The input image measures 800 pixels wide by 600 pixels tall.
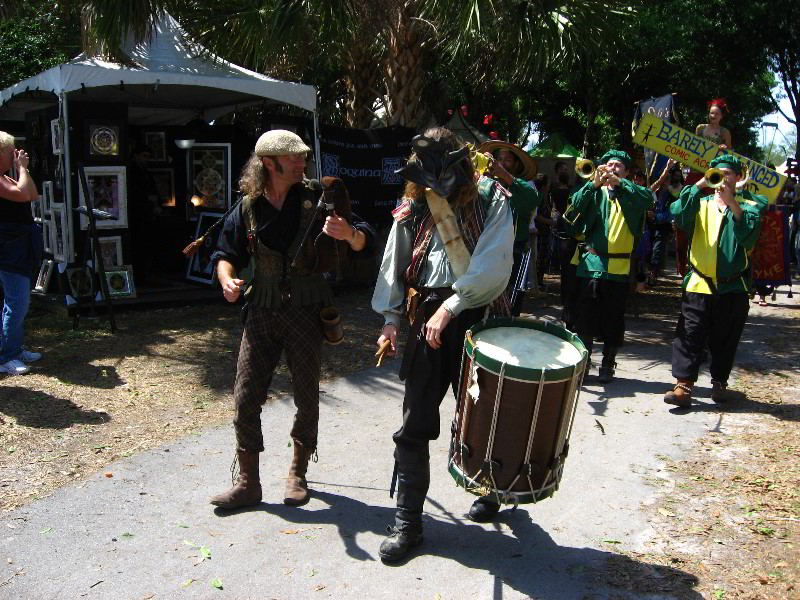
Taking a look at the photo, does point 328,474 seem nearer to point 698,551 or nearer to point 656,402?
point 698,551

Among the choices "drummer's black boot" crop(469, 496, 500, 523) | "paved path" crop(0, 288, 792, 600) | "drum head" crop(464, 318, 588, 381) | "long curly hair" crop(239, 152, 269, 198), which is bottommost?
"paved path" crop(0, 288, 792, 600)

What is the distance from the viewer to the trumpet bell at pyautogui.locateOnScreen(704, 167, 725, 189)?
602 cm

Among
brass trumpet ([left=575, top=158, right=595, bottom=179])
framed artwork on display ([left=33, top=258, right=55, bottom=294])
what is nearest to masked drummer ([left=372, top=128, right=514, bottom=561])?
brass trumpet ([left=575, top=158, right=595, bottom=179])

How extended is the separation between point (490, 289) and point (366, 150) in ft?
26.6

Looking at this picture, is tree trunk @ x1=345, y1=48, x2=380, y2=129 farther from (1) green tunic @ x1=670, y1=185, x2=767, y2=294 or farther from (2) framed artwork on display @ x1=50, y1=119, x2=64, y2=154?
(1) green tunic @ x1=670, y1=185, x2=767, y2=294

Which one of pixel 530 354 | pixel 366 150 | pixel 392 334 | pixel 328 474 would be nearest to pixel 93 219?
pixel 366 150

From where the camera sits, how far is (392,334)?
148 inches

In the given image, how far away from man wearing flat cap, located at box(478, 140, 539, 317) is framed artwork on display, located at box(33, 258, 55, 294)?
561 cm

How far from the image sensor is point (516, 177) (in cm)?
671

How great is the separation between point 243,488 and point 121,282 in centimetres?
586

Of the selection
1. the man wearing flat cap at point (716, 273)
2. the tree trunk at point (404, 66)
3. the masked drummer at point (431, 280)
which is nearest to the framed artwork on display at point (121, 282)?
the tree trunk at point (404, 66)

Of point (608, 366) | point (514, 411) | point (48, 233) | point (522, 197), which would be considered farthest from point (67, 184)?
point (514, 411)

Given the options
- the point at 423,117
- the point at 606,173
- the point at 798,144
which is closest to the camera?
the point at 606,173

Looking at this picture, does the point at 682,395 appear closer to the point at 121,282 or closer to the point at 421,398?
the point at 421,398
